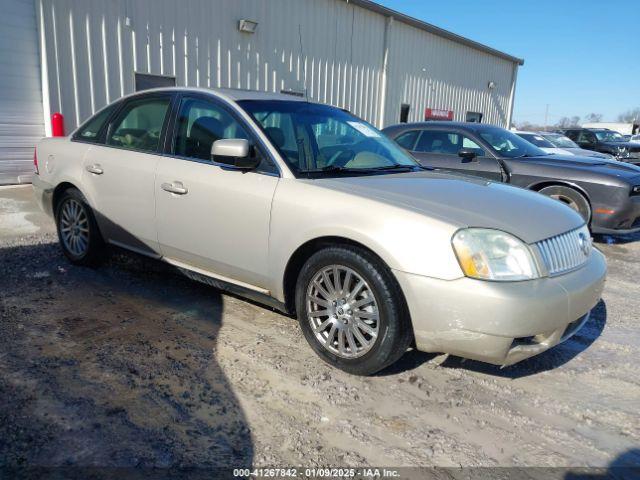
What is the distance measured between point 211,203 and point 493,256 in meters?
1.92

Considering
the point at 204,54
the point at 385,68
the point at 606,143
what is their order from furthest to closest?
the point at 606,143 → the point at 385,68 → the point at 204,54

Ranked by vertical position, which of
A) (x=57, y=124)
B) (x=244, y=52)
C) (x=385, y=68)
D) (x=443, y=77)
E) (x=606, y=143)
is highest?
(x=443, y=77)

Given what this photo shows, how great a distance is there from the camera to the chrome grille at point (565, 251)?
2824mm

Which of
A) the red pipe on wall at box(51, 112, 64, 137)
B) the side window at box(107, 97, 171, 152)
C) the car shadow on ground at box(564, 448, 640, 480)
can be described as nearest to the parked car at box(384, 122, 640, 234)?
the side window at box(107, 97, 171, 152)

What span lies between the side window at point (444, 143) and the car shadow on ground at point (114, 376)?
4406 mm

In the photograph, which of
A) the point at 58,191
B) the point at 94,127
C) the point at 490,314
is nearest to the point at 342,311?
the point at 490,314

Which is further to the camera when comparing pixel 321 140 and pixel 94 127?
pixel 94 127

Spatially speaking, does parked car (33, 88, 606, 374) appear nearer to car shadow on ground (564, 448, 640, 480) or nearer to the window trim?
the window trim

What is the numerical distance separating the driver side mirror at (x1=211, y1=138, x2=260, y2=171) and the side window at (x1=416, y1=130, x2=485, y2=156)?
467 cm

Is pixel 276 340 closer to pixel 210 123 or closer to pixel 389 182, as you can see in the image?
pixel 389 182

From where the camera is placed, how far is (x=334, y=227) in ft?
9.79

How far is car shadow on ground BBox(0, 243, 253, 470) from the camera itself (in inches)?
91.5

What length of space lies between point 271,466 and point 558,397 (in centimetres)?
175

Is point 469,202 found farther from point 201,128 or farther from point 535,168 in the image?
point 535,168
